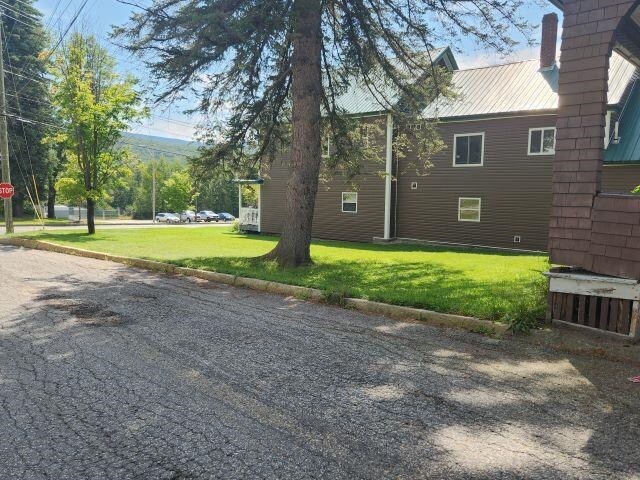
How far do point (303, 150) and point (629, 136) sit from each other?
11713 millimetres

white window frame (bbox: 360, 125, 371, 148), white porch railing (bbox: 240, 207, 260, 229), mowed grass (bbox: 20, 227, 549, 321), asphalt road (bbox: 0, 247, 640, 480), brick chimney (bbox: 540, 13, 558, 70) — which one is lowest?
asphalt road (bbox: 0, 247, 640, 480)

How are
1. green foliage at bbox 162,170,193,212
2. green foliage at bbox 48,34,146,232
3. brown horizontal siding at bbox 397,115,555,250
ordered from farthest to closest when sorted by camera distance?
1. green foliage at bbox 162,170,193,212
2. green foliage at bbox 48,34,146,232
3. brown horizontal siding at bbox 397,115,555,250

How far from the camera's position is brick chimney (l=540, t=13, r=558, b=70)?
731 inches

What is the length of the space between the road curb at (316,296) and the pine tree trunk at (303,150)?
1735mm

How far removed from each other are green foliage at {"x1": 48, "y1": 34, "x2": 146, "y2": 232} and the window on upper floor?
16282 millimetres

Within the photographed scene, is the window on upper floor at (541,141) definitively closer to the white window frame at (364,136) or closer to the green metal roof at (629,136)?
the green metal roof at (629,136)

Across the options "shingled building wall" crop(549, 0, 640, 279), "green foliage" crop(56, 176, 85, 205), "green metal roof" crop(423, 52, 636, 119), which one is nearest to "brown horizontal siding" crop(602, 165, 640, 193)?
"green metal roof" crop(423, 52, 636, 119)

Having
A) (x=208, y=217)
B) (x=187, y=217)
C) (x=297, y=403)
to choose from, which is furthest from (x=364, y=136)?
(x=208, y=217)

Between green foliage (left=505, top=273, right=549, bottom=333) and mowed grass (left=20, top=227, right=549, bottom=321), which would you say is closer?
green foliage (left=505, top=273, right=549, bottom=333)

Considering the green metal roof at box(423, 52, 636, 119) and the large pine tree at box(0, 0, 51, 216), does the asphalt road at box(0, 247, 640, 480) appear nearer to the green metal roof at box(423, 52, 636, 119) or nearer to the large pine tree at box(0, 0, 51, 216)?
the green metal roof at box(423, 52, 636, 119)

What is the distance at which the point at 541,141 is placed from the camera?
16.7 metres

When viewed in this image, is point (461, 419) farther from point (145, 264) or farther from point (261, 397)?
point (145, 264)

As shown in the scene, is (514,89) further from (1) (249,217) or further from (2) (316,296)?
(1) (249,217)

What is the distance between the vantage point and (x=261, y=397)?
11.9 feet
